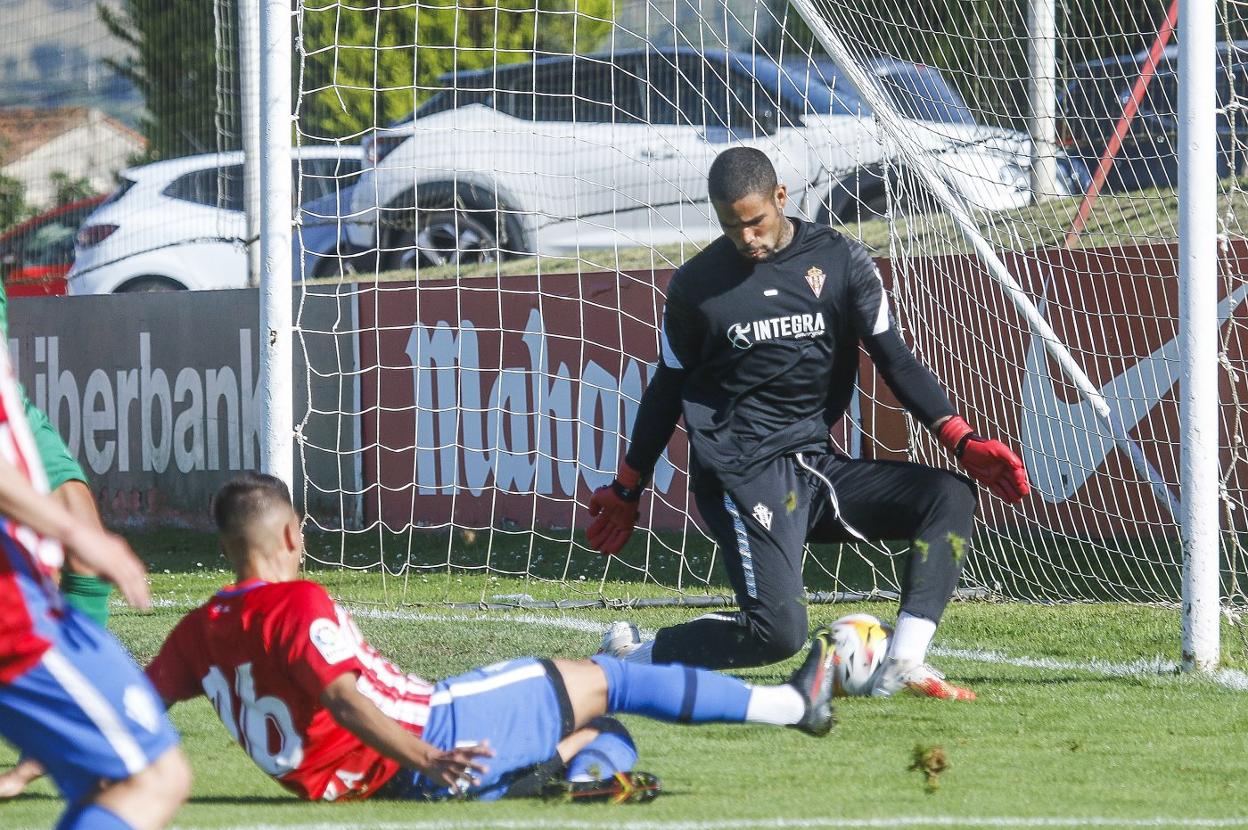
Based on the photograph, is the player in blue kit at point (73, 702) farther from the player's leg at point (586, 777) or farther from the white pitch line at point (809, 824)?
the player's leg at point (586, 777)

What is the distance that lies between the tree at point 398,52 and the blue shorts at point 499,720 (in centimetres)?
558

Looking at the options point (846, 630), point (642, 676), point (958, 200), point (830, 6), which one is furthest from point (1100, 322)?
point (642, 676)

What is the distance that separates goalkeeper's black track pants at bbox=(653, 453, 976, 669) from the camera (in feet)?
16.5

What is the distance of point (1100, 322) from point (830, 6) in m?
2.21

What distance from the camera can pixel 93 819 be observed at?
259cm

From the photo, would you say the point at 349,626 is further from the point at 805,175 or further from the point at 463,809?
the point at 805,175

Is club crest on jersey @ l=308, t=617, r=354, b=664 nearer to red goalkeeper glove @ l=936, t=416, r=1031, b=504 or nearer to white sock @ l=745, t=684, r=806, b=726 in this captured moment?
white sock @ l=745, t=684, r=806, b=726

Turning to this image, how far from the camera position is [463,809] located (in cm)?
382

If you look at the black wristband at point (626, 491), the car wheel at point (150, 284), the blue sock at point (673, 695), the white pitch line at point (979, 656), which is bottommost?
the white pitch line at point (979, 656)

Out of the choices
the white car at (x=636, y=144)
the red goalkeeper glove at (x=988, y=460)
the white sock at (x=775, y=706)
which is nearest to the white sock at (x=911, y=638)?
the red goalkeeper glove at (x=988, y=460)

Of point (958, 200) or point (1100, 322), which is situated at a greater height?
point (958, 200)

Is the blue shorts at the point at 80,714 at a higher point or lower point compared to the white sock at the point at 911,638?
higher

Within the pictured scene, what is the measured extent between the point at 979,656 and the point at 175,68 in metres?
10.6

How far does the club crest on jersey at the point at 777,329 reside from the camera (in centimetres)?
517
